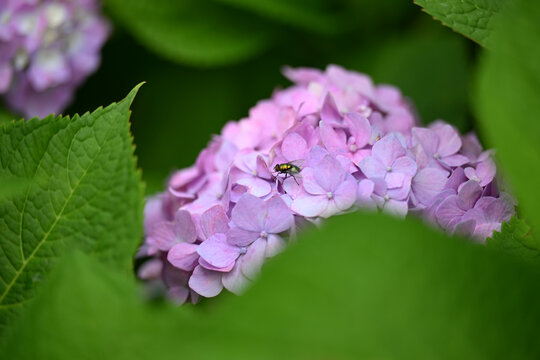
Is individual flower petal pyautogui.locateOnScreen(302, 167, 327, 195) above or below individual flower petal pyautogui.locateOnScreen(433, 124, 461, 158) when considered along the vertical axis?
below

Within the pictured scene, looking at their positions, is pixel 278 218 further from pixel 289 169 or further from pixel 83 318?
pixel 83 318

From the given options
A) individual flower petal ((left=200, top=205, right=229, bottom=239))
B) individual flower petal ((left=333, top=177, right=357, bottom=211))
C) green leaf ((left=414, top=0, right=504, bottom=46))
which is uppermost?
green leaf ((left=414, top=0, right=504, bottom=46))

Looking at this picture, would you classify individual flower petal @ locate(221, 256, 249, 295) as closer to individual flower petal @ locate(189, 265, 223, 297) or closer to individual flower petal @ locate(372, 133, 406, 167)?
individual flower petal @ locate(189, 265, 223, 297)

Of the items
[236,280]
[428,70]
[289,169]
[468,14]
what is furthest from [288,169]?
[428,70]

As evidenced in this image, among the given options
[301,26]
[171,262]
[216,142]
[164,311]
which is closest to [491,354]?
[164,311]

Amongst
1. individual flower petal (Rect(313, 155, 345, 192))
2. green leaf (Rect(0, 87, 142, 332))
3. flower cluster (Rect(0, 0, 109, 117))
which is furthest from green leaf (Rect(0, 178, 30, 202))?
flower cluster (Rect(0, 0, 109, 117))

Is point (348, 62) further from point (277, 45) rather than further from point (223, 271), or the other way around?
point (223, 271)

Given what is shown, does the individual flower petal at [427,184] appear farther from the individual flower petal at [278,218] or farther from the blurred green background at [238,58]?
the blurred green background at [238,58]
